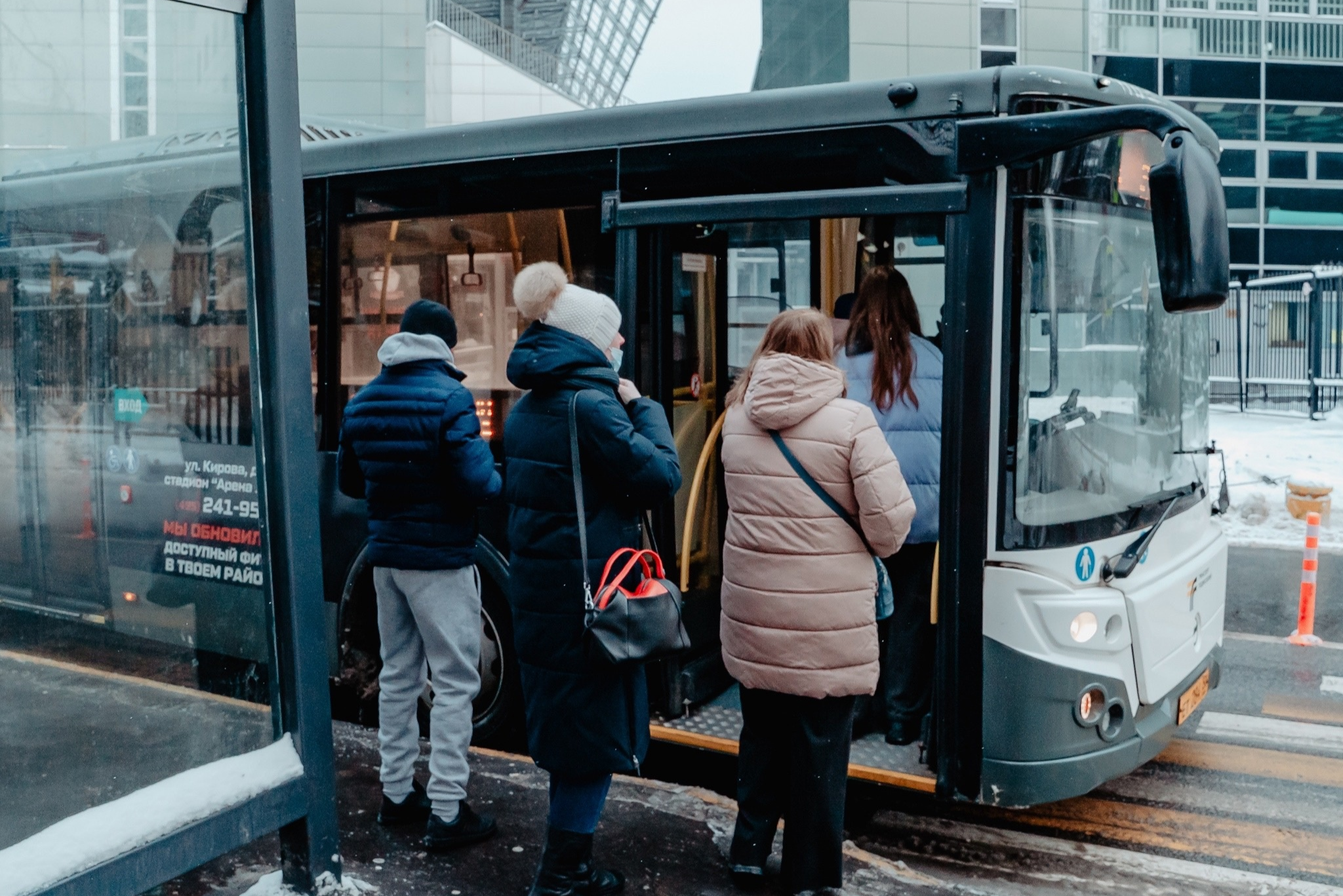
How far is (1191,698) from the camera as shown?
4.68 metres

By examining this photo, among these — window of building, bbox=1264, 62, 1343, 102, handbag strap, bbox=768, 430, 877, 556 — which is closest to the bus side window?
handbag strap, bbox=768, 430, 877, 556

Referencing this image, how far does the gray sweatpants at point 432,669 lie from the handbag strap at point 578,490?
0.79m

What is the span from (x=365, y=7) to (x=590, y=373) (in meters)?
22.6

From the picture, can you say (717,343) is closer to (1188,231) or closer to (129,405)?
(1188,231)

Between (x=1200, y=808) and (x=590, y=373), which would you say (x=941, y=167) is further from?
(x=1200, y=808)

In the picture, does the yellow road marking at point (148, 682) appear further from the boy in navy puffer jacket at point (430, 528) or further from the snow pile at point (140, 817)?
the boy in navy puffer jacket at point (430, 528)

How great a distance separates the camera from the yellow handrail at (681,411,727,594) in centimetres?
479

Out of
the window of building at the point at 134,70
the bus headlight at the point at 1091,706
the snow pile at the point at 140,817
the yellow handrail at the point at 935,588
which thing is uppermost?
the window of building at the point at 134,70

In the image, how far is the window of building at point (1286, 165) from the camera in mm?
28078

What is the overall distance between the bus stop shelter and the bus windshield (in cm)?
231

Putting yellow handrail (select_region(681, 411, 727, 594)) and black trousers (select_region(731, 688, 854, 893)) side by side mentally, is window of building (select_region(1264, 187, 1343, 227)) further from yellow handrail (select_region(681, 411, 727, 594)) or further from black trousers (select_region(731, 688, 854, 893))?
black trousers (select_region(731, 688, 854, 893))

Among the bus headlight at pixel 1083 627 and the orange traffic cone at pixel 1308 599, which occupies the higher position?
the bus headlight at pixel 1083 627

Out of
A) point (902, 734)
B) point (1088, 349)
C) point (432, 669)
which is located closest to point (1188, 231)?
point (1088, 349)

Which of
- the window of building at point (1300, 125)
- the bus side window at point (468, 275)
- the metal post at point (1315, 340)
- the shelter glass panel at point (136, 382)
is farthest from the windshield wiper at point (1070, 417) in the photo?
the window of building at point (1300, 125)
